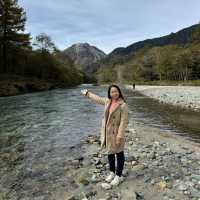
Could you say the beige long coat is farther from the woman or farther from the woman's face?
the woman's face

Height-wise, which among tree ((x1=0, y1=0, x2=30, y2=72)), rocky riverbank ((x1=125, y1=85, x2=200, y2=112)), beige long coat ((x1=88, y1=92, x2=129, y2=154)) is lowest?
rocky riverbank ((x1=125, y1=85, x2=200, y2=112))

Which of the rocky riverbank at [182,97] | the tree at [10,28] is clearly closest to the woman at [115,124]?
the rocky riverbank at [182,97]

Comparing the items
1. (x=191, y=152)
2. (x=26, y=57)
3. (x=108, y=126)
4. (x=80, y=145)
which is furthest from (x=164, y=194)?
(x=26, y=57)

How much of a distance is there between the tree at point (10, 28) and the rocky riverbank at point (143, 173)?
55.6 metres

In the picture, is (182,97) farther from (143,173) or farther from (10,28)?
(10,28)

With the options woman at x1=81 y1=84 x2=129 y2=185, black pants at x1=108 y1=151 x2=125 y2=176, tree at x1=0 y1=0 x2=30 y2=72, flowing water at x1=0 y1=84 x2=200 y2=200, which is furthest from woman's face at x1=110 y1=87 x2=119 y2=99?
tree at x1=0 y1=0 x2=30 y2=72

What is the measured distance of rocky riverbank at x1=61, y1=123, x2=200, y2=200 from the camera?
22.4ft

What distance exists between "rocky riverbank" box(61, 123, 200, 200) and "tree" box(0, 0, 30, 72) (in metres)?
55.6

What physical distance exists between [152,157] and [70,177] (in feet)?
10.6

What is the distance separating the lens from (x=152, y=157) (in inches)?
384

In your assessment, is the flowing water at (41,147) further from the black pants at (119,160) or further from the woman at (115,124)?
the woman at (115,124)

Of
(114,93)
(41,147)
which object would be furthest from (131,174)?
(41,147)

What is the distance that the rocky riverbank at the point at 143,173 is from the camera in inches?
268

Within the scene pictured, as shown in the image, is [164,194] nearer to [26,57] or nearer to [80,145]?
[80,145]
